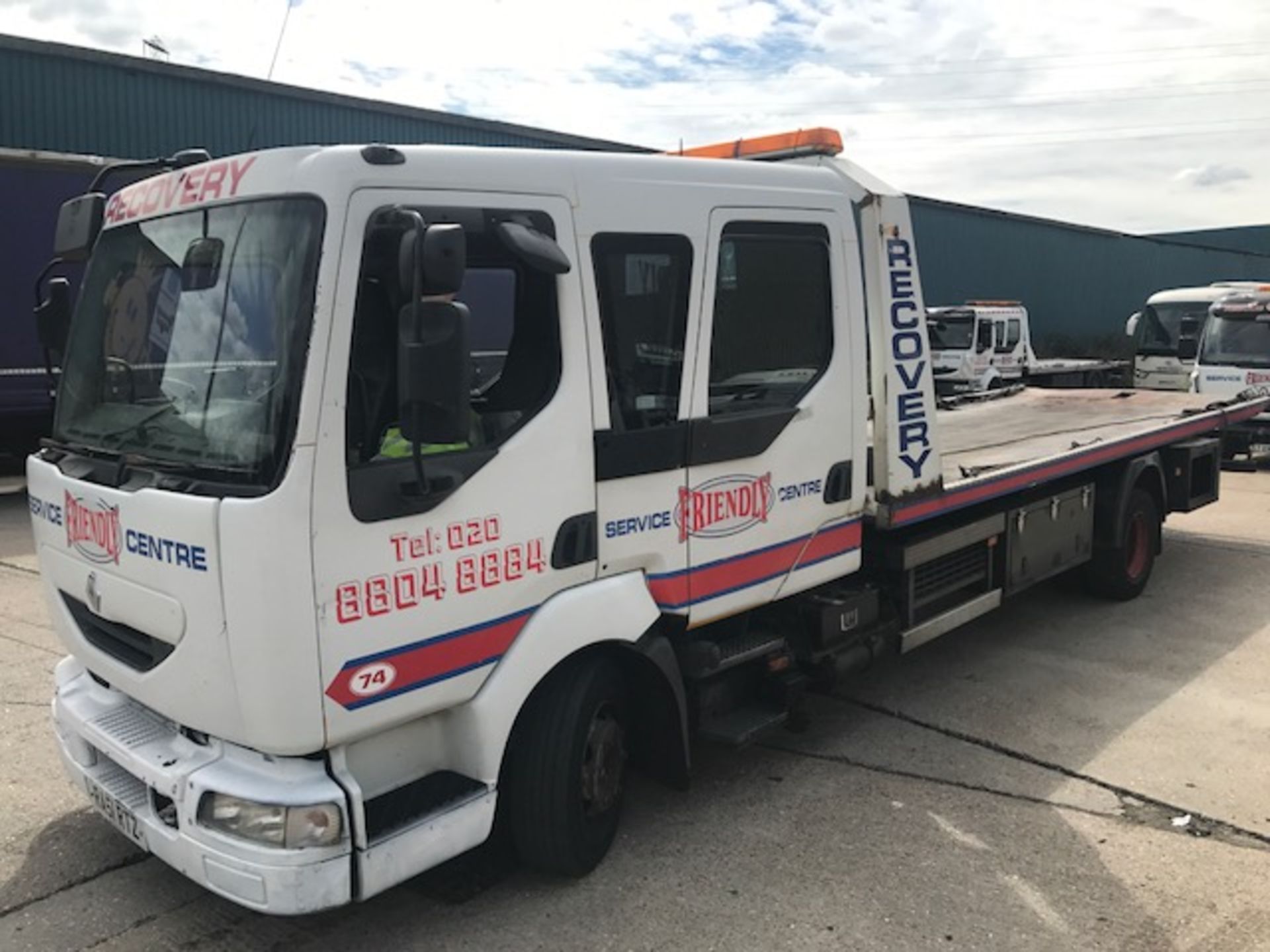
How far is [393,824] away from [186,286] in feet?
5.51

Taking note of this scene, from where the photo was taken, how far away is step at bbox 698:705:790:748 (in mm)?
4012

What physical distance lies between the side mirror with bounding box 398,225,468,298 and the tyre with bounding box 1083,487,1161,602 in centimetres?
565

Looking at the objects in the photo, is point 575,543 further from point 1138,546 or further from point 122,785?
point 1138,546

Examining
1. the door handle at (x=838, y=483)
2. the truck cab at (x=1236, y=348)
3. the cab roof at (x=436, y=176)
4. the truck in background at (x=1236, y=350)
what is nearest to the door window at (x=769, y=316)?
the cab roof at (x=436, y=176)

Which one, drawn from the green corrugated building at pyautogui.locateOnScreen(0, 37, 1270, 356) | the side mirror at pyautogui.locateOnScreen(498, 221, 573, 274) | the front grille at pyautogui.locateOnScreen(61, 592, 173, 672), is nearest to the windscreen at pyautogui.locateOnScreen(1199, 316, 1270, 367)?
the green corrugated building at pyautogui.locateOnScreen(0, 37, 1270, 356)

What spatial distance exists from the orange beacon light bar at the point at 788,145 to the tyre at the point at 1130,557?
12.4 ft

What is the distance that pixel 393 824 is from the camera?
299cm

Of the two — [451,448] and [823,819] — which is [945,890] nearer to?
[823,819]

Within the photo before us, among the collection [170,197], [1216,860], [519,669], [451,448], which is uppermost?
[170,197]

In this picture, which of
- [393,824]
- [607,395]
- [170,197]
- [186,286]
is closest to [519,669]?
[393,824]

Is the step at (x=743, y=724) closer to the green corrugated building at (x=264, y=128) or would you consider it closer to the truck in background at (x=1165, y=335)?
the green corrugated building at (x=264, y=128)

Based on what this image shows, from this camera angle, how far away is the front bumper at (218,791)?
9.09 feet

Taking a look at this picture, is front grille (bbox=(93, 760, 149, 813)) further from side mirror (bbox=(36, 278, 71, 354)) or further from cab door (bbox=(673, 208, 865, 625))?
cab door (bbox=(673, 208, 865, 625))

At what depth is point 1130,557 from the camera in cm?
721
